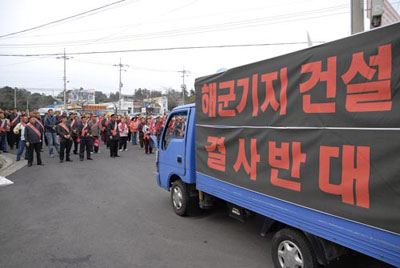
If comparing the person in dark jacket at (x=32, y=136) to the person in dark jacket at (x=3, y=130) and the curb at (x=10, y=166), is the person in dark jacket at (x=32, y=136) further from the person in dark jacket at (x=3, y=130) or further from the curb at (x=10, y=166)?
the person in dark jacket at (x=3, y=130)

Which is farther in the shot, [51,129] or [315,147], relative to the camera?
[51,129]

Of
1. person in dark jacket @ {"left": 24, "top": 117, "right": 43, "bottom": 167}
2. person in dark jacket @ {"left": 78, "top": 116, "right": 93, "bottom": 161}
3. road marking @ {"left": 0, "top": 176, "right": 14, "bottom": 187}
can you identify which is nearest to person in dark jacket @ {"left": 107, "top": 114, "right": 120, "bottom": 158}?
person in dark jacket @ {"left": 78, "top": 116, "right": 93, "bottom": 161}

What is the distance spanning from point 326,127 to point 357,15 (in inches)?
183

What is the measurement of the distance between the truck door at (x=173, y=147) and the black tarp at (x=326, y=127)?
134 centimetres

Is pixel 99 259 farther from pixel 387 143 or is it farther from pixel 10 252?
pixel 387 143

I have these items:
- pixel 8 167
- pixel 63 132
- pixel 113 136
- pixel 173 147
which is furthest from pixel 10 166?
pixel 173 147

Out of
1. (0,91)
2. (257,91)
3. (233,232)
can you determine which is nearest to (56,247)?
(233,232)

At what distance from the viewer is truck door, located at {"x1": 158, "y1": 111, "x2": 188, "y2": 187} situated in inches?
191

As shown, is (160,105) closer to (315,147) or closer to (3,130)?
(3,130)

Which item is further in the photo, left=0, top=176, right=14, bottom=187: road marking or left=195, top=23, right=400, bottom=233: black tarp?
left=0, top=176, right=14, bottom=187: road marking

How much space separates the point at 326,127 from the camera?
246 cm

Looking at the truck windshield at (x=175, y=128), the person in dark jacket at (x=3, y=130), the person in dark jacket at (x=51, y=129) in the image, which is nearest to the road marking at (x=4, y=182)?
the person in dark jacket at (x=51, y=129)

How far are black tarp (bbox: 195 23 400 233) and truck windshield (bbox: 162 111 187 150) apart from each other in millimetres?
1411

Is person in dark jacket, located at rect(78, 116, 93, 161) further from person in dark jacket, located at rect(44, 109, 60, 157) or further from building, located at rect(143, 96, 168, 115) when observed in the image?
building, located at rect(143, 96, 168, 115)
